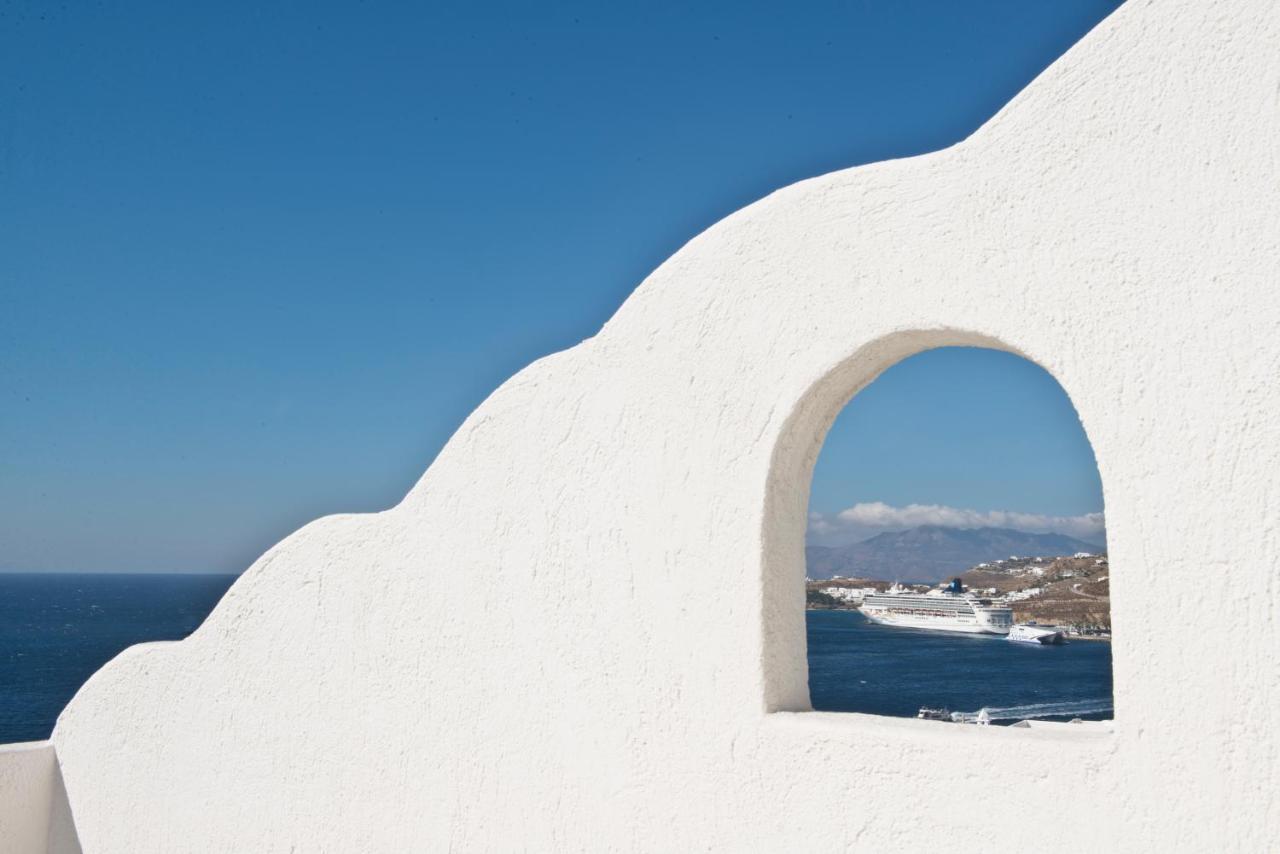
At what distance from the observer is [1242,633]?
7.78 feet

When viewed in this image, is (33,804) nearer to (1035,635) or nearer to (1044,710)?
(1044,710)

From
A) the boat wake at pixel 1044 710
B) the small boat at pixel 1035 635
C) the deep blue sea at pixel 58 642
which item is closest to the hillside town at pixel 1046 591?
the small boat at pixel 1035 635

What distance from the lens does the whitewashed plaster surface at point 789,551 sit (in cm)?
244

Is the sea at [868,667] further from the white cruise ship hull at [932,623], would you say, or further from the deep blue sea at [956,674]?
the white cruise ship hull at [932,623]

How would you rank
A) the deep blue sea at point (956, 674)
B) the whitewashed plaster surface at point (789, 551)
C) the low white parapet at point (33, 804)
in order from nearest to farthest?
1. the whitewashed plaster surface at point (789, 551)
2. the low white parapet at point (33, 804)
3. the deep blue sea at point (956, 674)

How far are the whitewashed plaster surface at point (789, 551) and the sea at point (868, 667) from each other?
3087cm

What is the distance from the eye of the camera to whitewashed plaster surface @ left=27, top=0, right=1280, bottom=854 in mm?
2436

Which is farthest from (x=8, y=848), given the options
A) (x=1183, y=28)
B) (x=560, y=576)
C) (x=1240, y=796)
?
(x=1183, y=28)

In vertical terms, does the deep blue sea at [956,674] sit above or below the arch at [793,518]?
below

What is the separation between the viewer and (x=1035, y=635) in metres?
76.1

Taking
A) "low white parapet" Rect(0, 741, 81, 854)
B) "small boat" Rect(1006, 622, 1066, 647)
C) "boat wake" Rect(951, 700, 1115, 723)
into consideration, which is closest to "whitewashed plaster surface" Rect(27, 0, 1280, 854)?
"low white parapet" Rect(0, 741, 81, 854)

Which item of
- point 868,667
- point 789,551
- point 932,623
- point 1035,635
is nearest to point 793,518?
point 789,551

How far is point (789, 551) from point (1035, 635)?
7886 cm

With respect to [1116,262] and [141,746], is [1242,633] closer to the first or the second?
[1116,262]
